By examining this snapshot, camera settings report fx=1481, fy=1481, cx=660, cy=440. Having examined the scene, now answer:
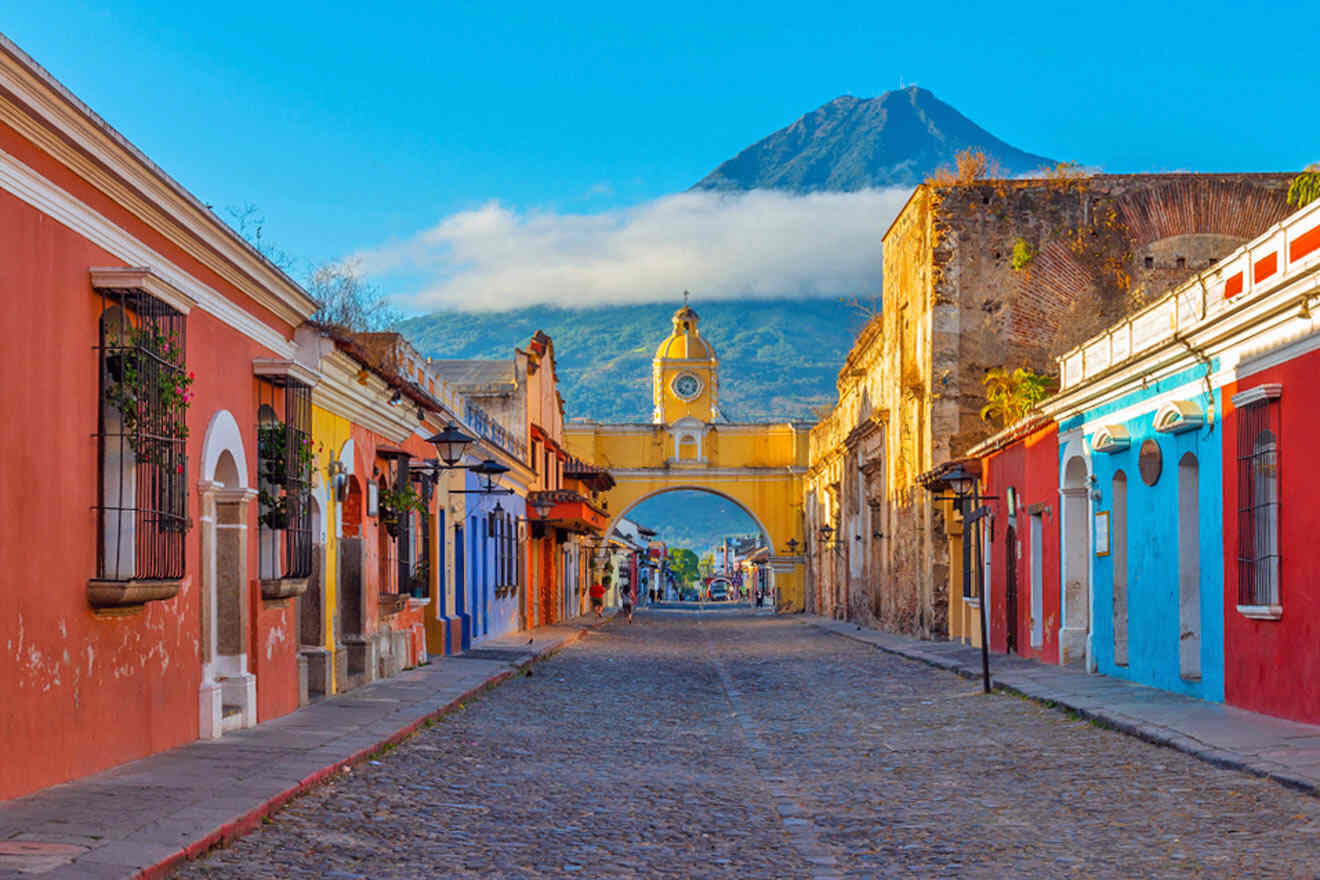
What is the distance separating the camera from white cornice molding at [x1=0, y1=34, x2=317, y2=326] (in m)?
6.76

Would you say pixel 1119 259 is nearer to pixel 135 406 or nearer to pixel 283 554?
pixel 283 554

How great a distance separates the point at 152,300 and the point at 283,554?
13.6 feet

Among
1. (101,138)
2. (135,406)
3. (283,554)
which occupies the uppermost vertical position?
(101,138)

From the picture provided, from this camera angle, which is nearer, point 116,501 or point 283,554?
point 116,501

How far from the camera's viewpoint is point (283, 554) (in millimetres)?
12109

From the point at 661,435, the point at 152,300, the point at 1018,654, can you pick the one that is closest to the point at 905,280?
the point at 1018,654

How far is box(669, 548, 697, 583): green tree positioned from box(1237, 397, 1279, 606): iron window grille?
145932mm

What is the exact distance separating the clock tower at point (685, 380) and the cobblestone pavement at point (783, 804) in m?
57.8

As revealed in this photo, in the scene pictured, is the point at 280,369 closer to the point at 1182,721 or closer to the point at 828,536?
the point at 1182,721

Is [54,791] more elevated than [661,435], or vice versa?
[661,435]

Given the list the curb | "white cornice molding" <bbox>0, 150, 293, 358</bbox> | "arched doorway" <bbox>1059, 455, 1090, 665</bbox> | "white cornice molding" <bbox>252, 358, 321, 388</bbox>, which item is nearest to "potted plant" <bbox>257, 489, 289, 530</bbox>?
"white cornice molding" <bbox>252, 358, 321, 388</bbox>

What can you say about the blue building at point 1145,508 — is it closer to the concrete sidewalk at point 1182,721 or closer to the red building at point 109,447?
the concrete sidewalk at point 1182,721

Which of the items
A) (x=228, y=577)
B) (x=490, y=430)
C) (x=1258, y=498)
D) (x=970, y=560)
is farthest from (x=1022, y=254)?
(x=228, y=577)

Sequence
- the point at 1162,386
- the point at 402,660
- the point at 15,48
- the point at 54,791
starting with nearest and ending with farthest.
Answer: the point at 15,48 → the point at 54,791 → the point at 1162,386 → the point at 402,660
